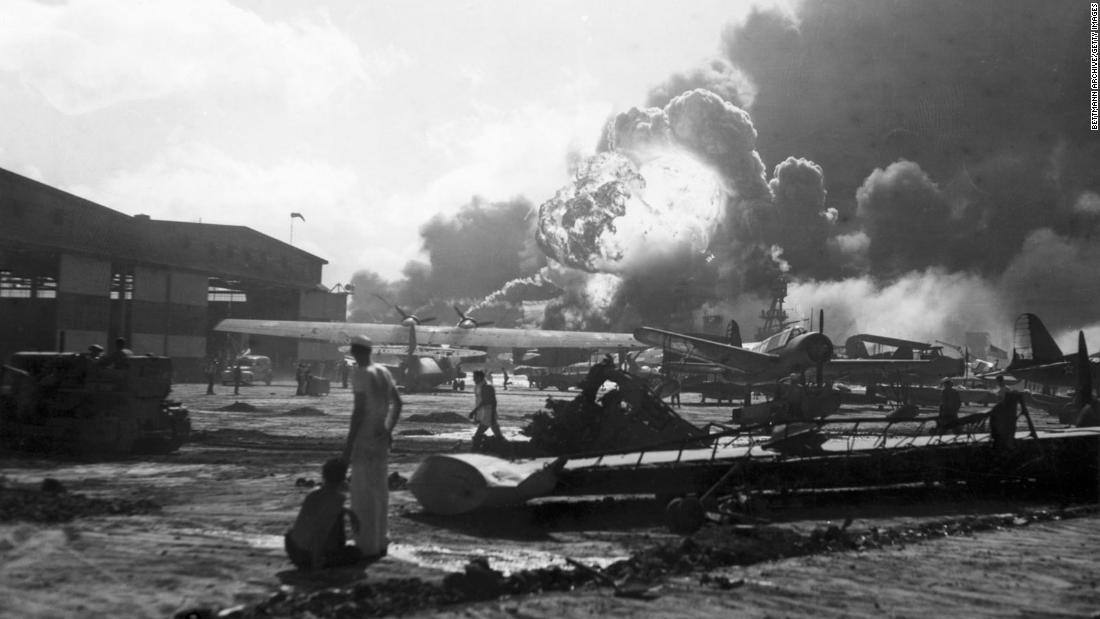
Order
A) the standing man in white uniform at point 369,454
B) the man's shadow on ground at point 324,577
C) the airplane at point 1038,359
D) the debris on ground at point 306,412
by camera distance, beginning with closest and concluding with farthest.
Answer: the man's shadow on ground at point 324,577, the standing man in white uniform at point 369,454, the airplane at point 1038,359, the debris on ground at point 306,412

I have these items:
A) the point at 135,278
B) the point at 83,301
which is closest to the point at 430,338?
the point at 135,278

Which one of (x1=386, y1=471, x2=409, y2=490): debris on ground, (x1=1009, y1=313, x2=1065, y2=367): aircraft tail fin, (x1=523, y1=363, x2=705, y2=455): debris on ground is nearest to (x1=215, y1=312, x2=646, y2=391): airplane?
(x1=1009, y1=313, x2=1065, y2=367): aircraft tail fin

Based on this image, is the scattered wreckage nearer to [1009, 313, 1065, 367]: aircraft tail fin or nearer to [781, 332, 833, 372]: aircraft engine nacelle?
[781, 332, 833, 372]: aircraft engine nacelle

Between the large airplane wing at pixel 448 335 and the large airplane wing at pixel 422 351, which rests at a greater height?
the large airplane wing at pixel 448 335

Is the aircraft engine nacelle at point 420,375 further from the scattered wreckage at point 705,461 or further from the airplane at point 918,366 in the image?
the scattered wreckage at point 705,461

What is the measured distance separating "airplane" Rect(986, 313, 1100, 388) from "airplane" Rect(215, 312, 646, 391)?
767 inches

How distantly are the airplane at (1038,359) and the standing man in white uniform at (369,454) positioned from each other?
23248 mm

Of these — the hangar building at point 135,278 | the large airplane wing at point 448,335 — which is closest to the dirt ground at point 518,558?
the hangar building at point 135,278

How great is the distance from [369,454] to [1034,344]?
26429mm

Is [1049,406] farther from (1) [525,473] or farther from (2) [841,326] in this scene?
(2) [841,326]

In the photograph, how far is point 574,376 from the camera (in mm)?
50375

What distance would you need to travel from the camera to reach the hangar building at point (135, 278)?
135 ft

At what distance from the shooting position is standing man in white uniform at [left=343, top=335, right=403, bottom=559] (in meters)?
6.96

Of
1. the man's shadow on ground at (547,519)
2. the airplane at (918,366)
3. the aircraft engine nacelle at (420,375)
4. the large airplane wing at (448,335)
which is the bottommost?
the man's shadow on ground at (547,519)
